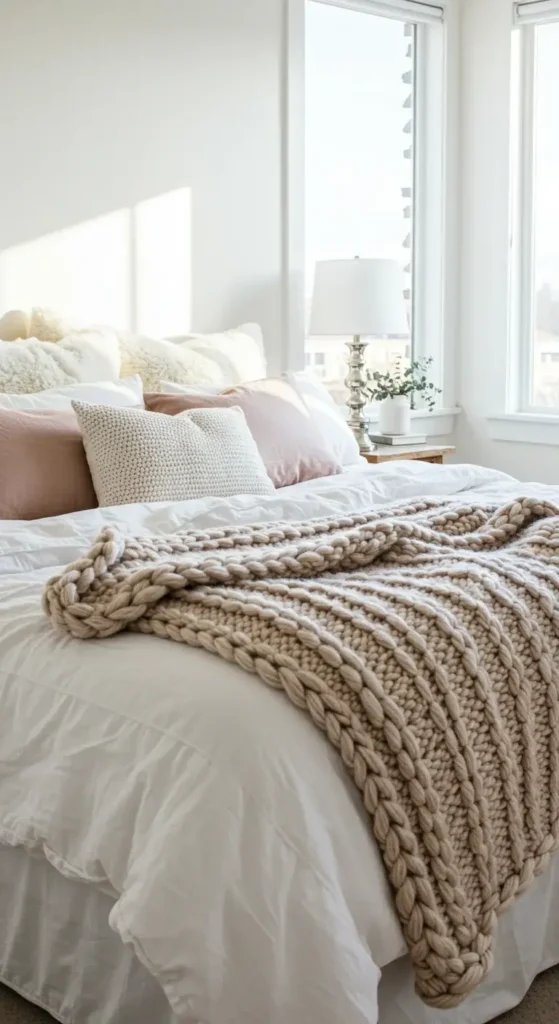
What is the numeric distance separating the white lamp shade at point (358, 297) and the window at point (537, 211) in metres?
0.90

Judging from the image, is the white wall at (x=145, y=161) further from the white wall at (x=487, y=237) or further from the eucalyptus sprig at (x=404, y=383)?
the white wall at (x=487, y=237)

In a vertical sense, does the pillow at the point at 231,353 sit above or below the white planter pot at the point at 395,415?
above

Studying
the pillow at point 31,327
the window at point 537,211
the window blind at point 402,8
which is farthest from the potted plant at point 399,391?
the pillow at point 31,327

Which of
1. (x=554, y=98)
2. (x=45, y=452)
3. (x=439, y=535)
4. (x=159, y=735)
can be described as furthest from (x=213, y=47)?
(x=159, y=735)

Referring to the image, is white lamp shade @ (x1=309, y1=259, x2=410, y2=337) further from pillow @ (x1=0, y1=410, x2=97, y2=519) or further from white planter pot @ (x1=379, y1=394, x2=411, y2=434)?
pillow @ (x1=0, y1=410, x2=97, y2=519)

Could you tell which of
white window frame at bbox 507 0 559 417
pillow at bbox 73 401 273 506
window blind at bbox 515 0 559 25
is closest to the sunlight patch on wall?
pillow at bbox 73 401 273 506

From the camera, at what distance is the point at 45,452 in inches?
106

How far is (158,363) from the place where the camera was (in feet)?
11.4

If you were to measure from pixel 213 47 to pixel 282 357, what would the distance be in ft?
3.53

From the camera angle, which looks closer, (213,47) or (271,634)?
(271,634)

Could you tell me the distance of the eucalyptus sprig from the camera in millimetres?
4571

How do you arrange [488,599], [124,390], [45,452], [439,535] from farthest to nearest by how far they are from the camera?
1. [124,390]
2. [45,452]
3. [439,535]
4. [488,599]

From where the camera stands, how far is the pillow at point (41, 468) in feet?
8.59

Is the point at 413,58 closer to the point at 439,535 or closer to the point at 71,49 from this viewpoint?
the point at 71,49
